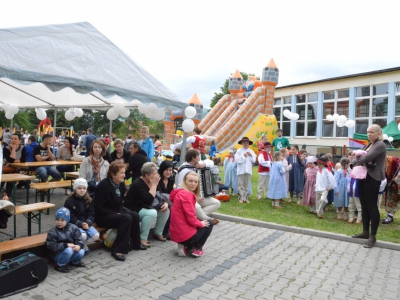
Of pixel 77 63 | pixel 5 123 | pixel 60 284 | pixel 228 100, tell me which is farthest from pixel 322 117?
pixel 5 123

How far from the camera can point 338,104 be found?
2320 cm

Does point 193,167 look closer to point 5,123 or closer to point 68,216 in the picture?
point 68,216

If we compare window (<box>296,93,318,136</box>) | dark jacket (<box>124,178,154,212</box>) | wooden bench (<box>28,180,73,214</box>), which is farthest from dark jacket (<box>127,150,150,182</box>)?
window (<box>296,93,318,136</box>)

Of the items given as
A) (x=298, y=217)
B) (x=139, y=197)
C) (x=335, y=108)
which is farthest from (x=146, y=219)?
(x=335, y=108)

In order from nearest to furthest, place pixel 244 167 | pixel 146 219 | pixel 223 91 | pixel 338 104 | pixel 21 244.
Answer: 1. pixel 21 244
2. pixel 146 219
3. pixel 244 167
4. pixel 338 104
5. pixel 223 91

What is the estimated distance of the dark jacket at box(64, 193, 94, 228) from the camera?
16.1ft

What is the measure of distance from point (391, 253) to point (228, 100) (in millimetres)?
18591

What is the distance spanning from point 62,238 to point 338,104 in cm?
2190

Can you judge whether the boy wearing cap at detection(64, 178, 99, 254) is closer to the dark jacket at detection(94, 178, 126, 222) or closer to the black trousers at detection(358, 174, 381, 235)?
the dark jacket at detection(94, 178, 126, 222)

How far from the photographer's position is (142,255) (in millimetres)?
5270

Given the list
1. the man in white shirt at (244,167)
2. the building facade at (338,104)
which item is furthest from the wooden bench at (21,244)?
the building facade at (338,104)

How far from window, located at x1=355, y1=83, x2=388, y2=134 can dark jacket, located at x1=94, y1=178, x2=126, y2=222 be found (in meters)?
19.4

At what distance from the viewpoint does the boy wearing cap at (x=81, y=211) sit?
4.89 meters

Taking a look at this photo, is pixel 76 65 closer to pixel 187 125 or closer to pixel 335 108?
pixel 187 125
